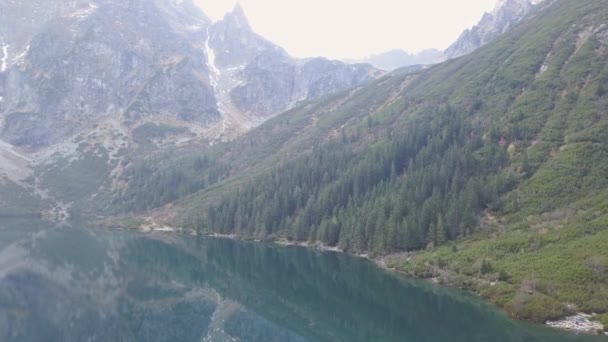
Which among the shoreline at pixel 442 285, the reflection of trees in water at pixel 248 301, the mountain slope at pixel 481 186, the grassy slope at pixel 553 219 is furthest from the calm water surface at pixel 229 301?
the mountain slope at pixel 481 186

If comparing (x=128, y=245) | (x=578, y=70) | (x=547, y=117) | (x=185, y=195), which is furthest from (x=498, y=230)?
(x=185, y=195)

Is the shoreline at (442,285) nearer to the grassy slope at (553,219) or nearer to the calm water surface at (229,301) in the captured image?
the grassy slope at (553,219)

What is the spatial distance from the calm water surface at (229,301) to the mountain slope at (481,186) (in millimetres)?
8714

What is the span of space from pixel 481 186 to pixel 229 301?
62.3 metres

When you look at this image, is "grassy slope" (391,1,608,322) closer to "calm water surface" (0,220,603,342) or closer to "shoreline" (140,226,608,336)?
"shoreline" (140,226,608,336)

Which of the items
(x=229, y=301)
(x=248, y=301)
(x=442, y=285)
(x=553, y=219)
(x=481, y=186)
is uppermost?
(x=481, y=186)

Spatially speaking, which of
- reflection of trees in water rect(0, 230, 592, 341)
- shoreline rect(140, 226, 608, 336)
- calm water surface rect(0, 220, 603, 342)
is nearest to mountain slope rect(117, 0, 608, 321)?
shoreline rect(140, 226, 608, 336)

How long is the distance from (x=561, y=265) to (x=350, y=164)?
89340 mm

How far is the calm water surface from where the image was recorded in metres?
52.3

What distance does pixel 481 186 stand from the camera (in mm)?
100500

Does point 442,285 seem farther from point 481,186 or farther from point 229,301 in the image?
point 481,186

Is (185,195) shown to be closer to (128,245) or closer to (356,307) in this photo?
(128,245)

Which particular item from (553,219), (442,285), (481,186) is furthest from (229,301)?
(481,186)

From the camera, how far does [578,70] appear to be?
422 ft
